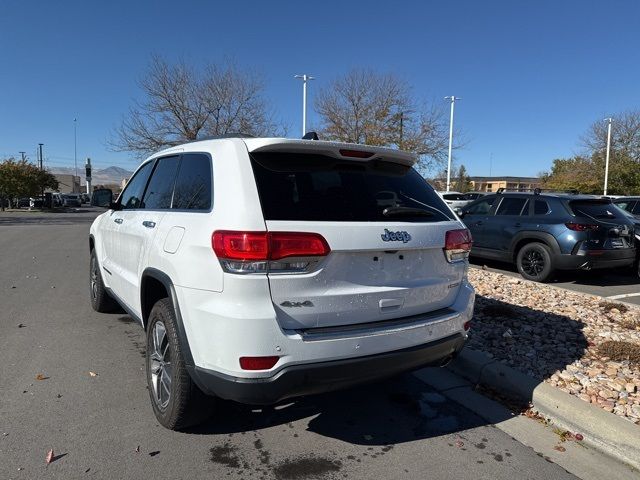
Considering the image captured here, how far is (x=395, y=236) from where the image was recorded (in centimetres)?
287

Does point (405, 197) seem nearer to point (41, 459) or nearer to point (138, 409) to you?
point (138, 409)

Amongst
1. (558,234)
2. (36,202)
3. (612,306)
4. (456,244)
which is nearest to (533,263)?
(558,234)

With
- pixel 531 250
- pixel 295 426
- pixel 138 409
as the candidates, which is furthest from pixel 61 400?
pixel 531 250

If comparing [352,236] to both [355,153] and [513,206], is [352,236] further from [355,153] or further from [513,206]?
[513,206]

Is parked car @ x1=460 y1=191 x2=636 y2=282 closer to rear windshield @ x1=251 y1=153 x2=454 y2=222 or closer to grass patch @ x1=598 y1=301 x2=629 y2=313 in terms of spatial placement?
grass patch @ x1=598 y1=301 x2=629 y2=313

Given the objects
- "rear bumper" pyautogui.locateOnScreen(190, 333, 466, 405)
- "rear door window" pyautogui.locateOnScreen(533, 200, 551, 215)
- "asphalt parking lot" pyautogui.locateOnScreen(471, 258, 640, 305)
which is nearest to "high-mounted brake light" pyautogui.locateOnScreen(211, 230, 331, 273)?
"rear bumper" pyautogui.locateOnScreen(190, 333, 466, 405)

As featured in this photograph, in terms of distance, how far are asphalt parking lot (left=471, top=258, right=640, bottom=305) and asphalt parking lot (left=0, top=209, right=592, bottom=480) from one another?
5072mm

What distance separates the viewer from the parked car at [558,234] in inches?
315

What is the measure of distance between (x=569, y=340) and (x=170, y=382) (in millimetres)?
3926

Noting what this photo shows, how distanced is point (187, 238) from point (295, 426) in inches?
59.1

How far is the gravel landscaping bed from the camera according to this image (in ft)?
12.4

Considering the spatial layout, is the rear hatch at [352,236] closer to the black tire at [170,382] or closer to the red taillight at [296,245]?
the red taillight at [296,245]

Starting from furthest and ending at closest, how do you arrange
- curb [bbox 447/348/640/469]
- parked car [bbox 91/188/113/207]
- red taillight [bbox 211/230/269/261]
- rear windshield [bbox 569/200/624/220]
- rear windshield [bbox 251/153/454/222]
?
rear windshield [bbox 569/200/624/220], parked car [bbox 91/188/113/207], curb [bbox 447/348/640/469], rear windshield [bbox 251/153/454/222], red taillight [bbox 211/230/269/261]

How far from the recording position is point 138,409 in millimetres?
3529
